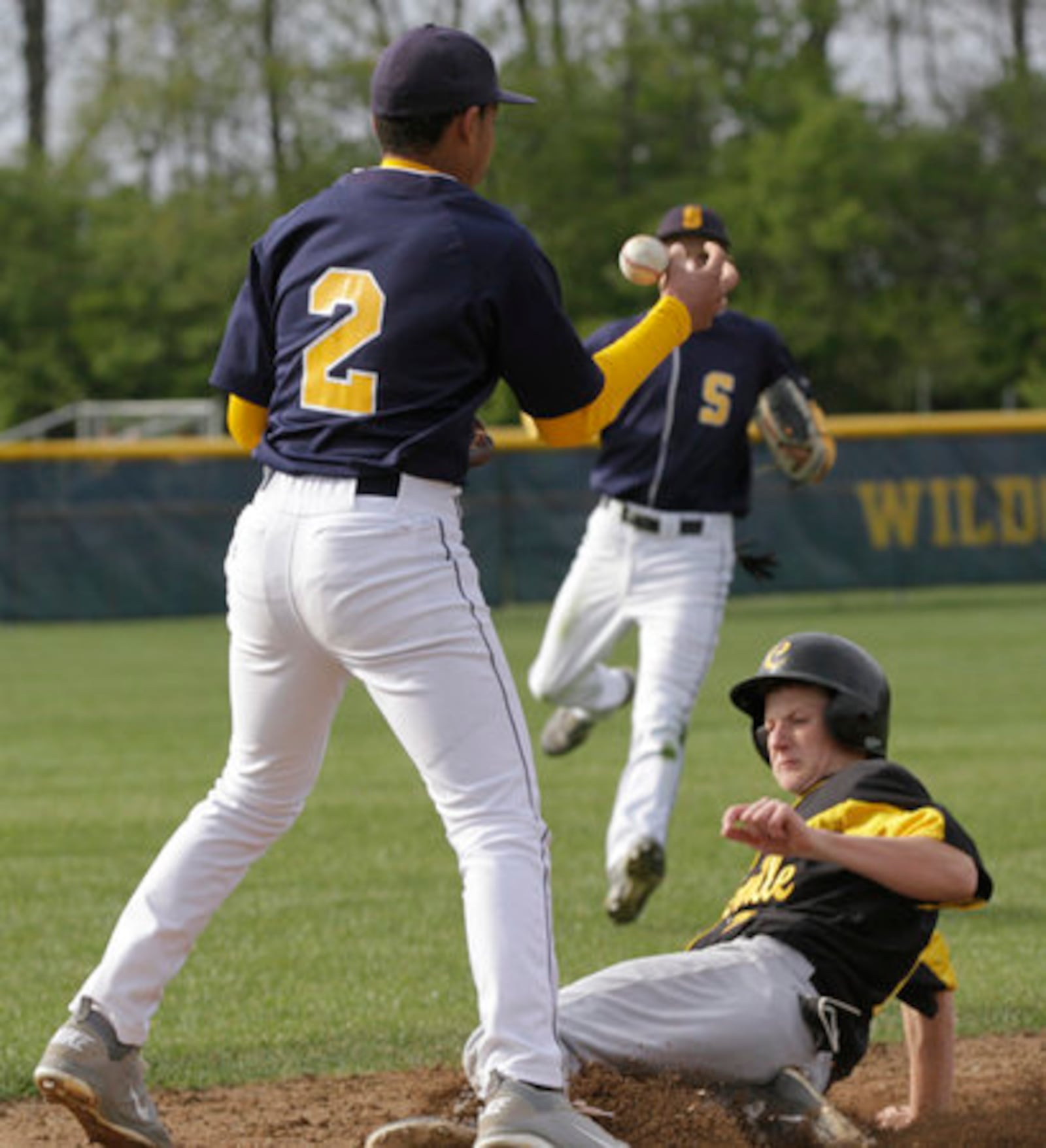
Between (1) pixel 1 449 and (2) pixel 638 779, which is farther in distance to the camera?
(1) pixel 1 449

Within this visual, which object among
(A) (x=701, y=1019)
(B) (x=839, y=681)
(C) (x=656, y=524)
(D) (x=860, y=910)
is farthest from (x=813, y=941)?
(C) (x=656, y=524)

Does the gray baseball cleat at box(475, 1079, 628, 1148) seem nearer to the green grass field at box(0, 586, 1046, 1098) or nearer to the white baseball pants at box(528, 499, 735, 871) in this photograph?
the green grass field at box(0, 586, 1046, 1098)

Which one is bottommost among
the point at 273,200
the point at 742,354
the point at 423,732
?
the point at 423,732

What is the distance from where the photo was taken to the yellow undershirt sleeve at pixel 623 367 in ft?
13.5

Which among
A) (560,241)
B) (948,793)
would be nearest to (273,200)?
(560,241)

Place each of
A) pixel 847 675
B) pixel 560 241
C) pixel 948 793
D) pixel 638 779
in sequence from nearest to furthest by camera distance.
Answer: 1. pixel 847 675
2. pixel 638 779
3. pixel 948 793
4. pixel 560 241

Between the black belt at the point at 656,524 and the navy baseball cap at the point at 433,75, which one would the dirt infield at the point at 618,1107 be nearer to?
the navy baseball cap at the point at 433,75

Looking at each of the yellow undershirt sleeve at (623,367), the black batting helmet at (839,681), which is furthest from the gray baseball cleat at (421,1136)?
the yellow undershirt sleeve at (623,367)

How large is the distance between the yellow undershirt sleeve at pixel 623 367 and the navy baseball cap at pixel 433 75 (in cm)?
55

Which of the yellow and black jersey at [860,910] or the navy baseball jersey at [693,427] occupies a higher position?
the navy baseball jersey at [693,427]

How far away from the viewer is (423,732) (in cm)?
390

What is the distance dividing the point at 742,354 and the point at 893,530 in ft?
53.6

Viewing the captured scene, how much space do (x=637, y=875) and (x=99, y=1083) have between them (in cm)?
296

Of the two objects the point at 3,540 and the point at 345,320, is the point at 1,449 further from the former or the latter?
the point at 345,320
